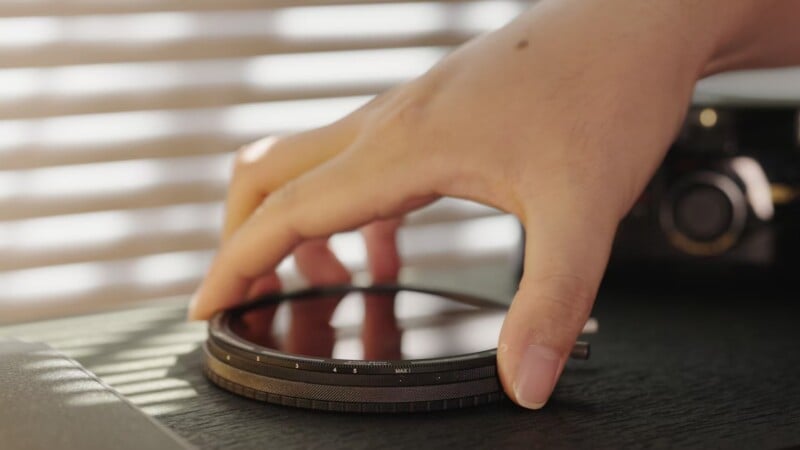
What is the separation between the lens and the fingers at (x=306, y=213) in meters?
0.61

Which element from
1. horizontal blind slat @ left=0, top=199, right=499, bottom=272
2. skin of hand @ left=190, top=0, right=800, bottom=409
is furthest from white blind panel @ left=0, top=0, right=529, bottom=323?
skin of hand @ left=190, top=0, right=800, bottom=409

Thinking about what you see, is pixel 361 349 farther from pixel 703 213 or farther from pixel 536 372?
pixel 703 213

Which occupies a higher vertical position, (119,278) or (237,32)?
(237,32)

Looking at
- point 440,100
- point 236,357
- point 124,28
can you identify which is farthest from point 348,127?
point 124,28

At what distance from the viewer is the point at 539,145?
561 mm

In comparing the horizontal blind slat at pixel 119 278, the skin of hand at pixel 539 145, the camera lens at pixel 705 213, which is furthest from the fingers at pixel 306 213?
the horizontal blind slat at pixel 119 278

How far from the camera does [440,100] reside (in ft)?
2.03

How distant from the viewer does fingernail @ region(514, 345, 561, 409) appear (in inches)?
19.9

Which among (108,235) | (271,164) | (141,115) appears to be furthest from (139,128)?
(271,164)

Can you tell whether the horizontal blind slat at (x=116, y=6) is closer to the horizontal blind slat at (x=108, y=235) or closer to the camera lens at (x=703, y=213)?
the horizontal blind slat at (x=108, y=235)

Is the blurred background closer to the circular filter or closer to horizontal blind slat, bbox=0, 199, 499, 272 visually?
horizontal blind slat, bbox=0, 199, 499, 272

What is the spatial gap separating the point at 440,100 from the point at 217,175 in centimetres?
84

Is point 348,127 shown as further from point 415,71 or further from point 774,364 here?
point 415,71

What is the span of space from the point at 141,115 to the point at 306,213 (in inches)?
30.7
